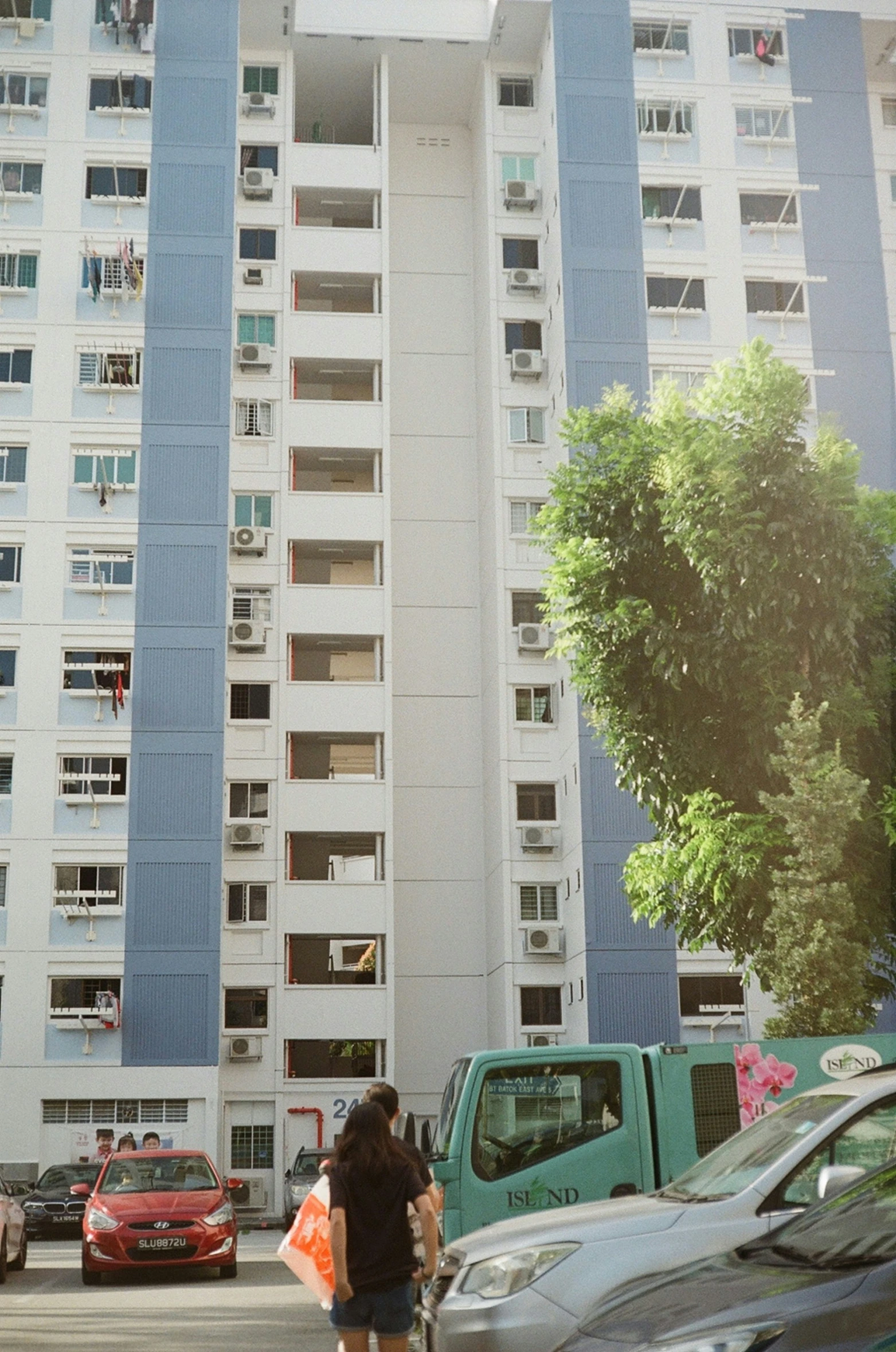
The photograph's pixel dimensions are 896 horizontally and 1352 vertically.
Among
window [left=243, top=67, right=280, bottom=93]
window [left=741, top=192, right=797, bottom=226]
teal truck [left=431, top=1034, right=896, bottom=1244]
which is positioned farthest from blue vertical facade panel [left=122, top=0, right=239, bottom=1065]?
teal truck [left=431, top=1034, right=896, bottom=1244]

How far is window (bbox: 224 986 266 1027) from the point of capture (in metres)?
31.6

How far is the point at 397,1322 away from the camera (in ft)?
19.3

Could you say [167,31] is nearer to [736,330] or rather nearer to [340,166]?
[340,166]

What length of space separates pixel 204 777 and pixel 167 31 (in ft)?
52.9

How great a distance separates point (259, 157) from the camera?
36.3m

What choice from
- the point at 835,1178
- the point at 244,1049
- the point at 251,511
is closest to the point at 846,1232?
the point at 835,1178

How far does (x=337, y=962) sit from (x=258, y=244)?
15.3 metres

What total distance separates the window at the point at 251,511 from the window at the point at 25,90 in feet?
31.3

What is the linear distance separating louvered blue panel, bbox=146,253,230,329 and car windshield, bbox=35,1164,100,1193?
54.6ft

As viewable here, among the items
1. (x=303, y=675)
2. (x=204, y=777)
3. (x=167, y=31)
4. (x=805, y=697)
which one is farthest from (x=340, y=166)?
(x=805, y=697)

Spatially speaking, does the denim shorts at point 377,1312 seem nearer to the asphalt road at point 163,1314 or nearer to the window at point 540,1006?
the asphalt road at point 163,1314

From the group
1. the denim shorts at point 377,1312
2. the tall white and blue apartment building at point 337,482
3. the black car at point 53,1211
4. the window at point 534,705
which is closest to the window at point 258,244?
the tall white and blue apartment building at point 337,482

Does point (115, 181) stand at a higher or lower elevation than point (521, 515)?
higher

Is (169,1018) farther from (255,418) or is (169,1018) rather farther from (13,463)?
(255,418)
